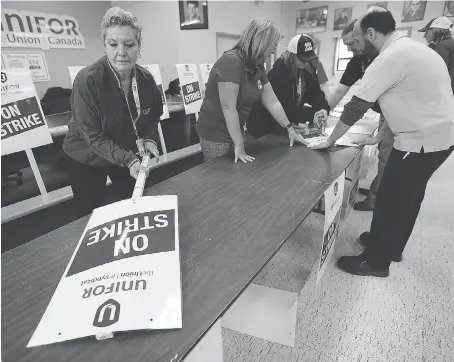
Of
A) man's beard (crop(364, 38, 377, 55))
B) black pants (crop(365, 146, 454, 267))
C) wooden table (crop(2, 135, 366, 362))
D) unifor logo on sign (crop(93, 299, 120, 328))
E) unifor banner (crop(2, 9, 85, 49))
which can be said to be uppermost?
unifor banner (crop(2, 9, 85, 49))

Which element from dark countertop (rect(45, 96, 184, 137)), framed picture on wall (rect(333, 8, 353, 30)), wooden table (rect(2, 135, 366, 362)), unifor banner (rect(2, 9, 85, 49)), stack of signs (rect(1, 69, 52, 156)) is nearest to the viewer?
wooden table (rect(2, 135, 366, 362))

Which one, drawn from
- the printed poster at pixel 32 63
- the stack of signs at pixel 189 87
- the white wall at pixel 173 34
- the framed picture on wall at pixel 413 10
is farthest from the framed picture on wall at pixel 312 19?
the printed poster at pixel 32 63

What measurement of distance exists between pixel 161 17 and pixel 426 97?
214 inches

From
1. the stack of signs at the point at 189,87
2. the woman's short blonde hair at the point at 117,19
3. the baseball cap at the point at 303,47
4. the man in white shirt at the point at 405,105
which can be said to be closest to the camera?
the woman's short blonde hair at the point at 117,19

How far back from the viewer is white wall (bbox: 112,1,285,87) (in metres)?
5.52

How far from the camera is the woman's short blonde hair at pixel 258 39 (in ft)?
4.57

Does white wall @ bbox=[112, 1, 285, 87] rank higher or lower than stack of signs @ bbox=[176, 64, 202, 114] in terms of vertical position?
higher

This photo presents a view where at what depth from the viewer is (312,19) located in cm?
791

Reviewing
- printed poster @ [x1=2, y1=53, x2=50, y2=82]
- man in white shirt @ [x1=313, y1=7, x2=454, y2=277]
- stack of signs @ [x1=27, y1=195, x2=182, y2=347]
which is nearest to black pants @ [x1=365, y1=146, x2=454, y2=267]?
man in white shirt @ [x1=313, y1=7, x2=454, y2=277]

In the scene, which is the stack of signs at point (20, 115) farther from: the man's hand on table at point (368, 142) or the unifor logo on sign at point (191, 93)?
the man's hand on table at point (368, 142)

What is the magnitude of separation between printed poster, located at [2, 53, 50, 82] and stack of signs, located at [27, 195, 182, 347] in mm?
5387

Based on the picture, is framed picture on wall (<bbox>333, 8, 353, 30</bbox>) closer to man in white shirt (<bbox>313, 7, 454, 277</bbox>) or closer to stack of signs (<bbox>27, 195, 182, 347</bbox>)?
man in white shirt (<bbox>313, 7, 454, 277</bbox>)

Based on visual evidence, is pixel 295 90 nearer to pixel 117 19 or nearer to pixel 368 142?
pixel 368 142

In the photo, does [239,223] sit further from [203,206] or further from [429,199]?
[429,199]
